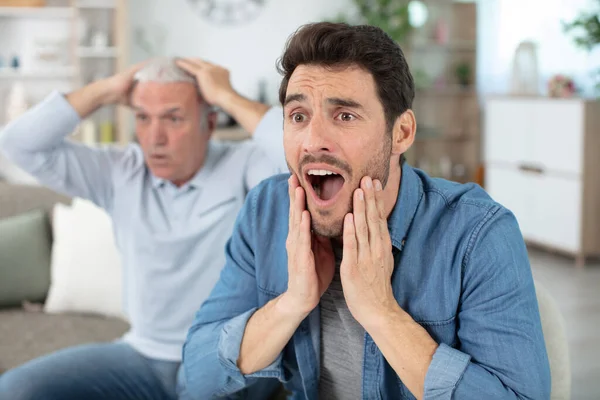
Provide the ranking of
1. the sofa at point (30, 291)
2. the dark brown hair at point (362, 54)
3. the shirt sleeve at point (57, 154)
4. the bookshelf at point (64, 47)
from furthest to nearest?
the bookshelf at point (64, 47) → the sofa at point (30, 291) → the shirt sleeve at point (57, 154) → the dark brown hair at point (362, 54)

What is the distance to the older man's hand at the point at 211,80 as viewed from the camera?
2066 mm

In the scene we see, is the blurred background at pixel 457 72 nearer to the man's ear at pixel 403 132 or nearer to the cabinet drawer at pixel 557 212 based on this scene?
the cabinet drawer at pixel 557 212

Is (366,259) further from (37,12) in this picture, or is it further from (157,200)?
(37,12)

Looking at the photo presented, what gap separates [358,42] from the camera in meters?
1.38

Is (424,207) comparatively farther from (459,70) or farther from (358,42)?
(459,70)

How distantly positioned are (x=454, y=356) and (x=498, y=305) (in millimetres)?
113

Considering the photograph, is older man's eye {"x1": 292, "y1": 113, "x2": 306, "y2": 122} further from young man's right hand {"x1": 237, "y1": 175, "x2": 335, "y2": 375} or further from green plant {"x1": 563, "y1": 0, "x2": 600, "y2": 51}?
green plant {"x1": 563, "y1": 0, "x2": 600, "y2": 51}

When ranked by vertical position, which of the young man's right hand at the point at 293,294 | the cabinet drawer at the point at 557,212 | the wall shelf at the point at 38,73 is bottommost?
the cabinet drawer at the point at 557,212

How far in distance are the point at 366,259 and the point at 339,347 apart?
0.25 meters

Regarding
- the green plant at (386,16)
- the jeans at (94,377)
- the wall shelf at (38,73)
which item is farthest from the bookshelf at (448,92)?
the jeans at (94,377)

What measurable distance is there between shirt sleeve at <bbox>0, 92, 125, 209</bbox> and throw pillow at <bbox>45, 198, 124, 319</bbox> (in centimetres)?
75

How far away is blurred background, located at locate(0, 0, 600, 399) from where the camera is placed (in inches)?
221

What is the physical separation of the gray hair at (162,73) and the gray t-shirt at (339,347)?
799mm

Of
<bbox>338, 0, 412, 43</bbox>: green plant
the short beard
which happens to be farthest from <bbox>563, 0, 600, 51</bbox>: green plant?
the short beard
